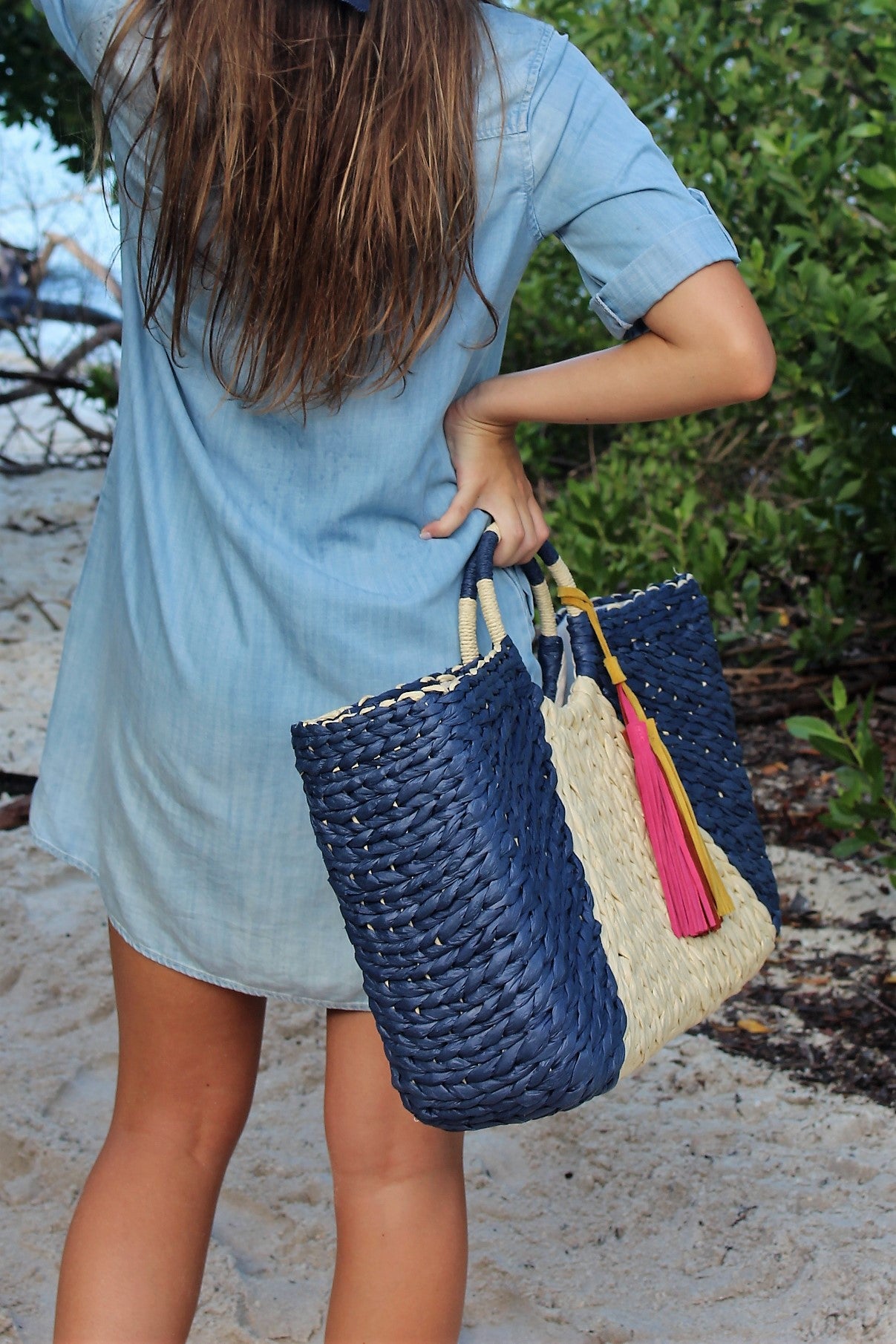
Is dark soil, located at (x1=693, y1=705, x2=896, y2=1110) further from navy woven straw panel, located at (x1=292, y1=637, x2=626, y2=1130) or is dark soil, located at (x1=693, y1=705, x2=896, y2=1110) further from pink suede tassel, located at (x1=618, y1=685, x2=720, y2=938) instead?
navy woven straw panel, located at (x1=292, y1=637, x2=626, y2=1130)

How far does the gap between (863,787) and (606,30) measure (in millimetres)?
2226

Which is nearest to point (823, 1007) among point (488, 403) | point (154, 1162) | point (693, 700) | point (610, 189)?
point (693, 700)

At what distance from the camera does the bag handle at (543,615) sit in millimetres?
1220

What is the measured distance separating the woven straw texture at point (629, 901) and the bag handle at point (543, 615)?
0.03 meters

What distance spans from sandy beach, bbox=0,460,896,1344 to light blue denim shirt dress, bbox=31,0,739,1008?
90 centimetres

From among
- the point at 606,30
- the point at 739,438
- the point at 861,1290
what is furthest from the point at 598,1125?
the point at 606,30

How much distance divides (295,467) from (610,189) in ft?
1.17

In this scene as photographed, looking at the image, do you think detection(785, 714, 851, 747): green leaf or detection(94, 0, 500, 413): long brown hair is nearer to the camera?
detection(94, 0, 500, 413): long brown hair

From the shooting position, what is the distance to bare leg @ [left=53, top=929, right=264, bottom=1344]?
1312mm

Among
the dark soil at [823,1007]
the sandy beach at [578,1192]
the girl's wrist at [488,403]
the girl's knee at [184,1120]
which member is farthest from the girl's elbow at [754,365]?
the dark soil at [823,1007]

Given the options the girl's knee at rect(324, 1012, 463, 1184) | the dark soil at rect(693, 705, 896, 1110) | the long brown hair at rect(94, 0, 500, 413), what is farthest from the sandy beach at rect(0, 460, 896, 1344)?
the long brown hair at rect(94, 0, 500, 413)

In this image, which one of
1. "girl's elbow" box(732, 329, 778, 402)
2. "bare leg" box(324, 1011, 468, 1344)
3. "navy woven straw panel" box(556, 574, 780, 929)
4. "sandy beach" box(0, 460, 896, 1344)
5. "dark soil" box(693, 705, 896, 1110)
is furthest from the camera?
"dark soil" box(693, 705, 896, 1110)

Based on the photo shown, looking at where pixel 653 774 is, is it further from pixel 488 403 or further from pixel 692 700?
pixel 488 403

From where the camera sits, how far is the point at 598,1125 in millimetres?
2338
